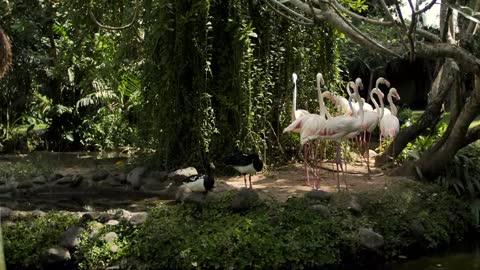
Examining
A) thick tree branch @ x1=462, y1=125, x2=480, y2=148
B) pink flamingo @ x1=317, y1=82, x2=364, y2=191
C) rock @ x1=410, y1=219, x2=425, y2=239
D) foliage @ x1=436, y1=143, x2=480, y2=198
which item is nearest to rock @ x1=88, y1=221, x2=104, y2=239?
pink flamingo @ x1=317, y1=82, x2=364, y2=191

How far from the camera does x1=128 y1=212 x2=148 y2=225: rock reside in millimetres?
7207

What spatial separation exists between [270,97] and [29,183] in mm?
A: 4204

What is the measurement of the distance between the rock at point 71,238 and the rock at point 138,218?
0.57 meters

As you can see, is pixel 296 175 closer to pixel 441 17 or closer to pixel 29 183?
pixel 441 17

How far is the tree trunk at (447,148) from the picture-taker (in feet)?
26.2

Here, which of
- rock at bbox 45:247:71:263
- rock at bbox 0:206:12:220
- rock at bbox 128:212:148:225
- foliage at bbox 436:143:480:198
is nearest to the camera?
rock at bbox 45:247:71:263

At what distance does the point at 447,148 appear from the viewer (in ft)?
28.0

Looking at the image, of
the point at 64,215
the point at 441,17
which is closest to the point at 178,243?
the point at 64,215

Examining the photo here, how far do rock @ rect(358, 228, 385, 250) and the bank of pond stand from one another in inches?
0.4

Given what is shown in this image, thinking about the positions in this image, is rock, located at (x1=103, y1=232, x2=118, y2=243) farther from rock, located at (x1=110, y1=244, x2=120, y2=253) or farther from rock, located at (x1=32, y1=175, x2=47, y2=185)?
rock, located at (x1=32, y1=175, x2=47, y2=185)

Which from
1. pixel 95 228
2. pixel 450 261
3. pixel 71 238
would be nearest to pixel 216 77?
pixel 95 228

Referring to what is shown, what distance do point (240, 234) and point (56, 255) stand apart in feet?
6.67

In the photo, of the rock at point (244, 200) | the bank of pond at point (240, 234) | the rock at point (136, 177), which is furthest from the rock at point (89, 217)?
the rock at point (136, 177)

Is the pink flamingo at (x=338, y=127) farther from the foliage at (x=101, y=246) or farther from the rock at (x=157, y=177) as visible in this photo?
the foliage at (x=101, y=246)
